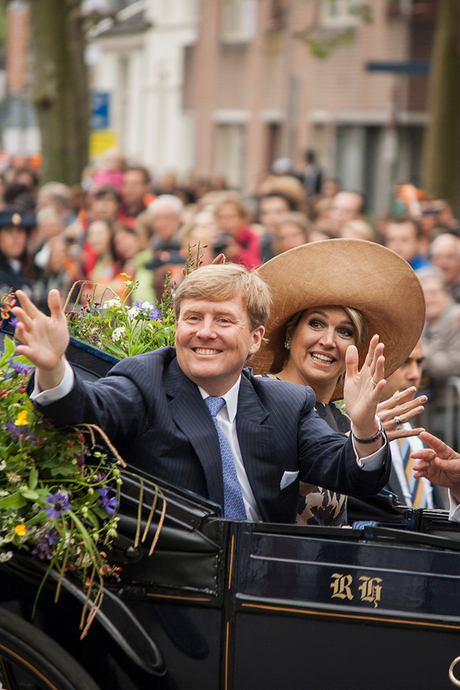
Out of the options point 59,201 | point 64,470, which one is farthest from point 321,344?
point 59,201

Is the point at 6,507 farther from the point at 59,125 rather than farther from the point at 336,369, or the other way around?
the point at 59,125

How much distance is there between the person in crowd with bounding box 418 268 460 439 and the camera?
7.13 metres

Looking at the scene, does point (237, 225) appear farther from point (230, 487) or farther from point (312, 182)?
point (230, 487)

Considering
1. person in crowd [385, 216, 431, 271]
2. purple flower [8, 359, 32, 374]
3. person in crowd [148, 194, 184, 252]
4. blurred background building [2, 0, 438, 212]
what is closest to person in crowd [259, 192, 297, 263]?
person in crowd [148, 194, 184, 252]

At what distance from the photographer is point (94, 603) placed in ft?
9.22

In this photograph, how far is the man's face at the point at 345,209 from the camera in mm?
9953

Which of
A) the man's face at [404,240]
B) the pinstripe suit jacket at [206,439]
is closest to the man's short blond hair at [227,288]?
the pinstripe suit jacket at [206,439]

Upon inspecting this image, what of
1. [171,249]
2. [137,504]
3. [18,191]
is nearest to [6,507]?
[137,504]

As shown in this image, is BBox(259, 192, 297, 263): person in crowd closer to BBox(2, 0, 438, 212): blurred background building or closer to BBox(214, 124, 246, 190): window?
BBox(2, 0, 438, 212): blurred background building

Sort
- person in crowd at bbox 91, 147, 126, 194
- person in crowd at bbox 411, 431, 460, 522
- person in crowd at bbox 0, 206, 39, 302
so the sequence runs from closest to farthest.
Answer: person in crowd at bbox 411, 431, 460, 522 < person in crowd at bbox 0, 206, 39, 302 < person in crowd at bbox 91, 147, 126, 194

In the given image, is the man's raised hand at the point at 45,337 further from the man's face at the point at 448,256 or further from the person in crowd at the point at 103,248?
the person in crowd at the point at 103,248

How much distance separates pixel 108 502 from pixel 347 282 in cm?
154

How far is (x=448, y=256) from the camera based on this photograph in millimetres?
7914

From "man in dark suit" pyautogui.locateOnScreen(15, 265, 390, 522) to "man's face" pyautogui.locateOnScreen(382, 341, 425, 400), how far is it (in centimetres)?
150
